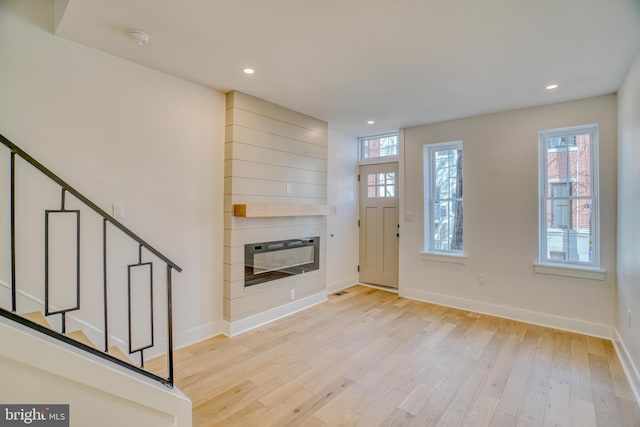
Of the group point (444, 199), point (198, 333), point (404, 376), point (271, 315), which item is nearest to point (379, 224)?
point (444, 199)

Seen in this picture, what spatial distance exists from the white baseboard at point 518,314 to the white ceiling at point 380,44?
8.27 ft

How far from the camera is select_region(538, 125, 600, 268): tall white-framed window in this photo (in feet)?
11.3

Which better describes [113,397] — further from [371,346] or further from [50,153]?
[371,346]

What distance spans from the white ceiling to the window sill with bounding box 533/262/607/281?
1911 mm

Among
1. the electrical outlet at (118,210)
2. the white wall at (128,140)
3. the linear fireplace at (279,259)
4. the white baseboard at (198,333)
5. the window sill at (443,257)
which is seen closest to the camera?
the white wall at (128,140)

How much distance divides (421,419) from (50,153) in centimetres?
322

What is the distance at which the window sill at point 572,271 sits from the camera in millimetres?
3346

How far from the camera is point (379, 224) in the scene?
5324mm

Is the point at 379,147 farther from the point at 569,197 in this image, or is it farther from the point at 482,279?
the point at 569,197

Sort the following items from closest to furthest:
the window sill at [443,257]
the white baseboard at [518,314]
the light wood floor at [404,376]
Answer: the light wood floor at [404,376] → the white baseboard at [518,314] → the window sill at [443,257]

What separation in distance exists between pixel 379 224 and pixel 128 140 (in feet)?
12.7

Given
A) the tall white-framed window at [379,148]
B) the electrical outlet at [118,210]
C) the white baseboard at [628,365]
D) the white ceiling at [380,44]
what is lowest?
the white baseboard at [628,365]

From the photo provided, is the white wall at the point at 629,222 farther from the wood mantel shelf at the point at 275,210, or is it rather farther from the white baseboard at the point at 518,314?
the wood mantel shelf at the point at 275,210

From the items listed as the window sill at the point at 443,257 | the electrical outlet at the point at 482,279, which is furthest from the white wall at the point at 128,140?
the electrical outlet at the point at 482,279
